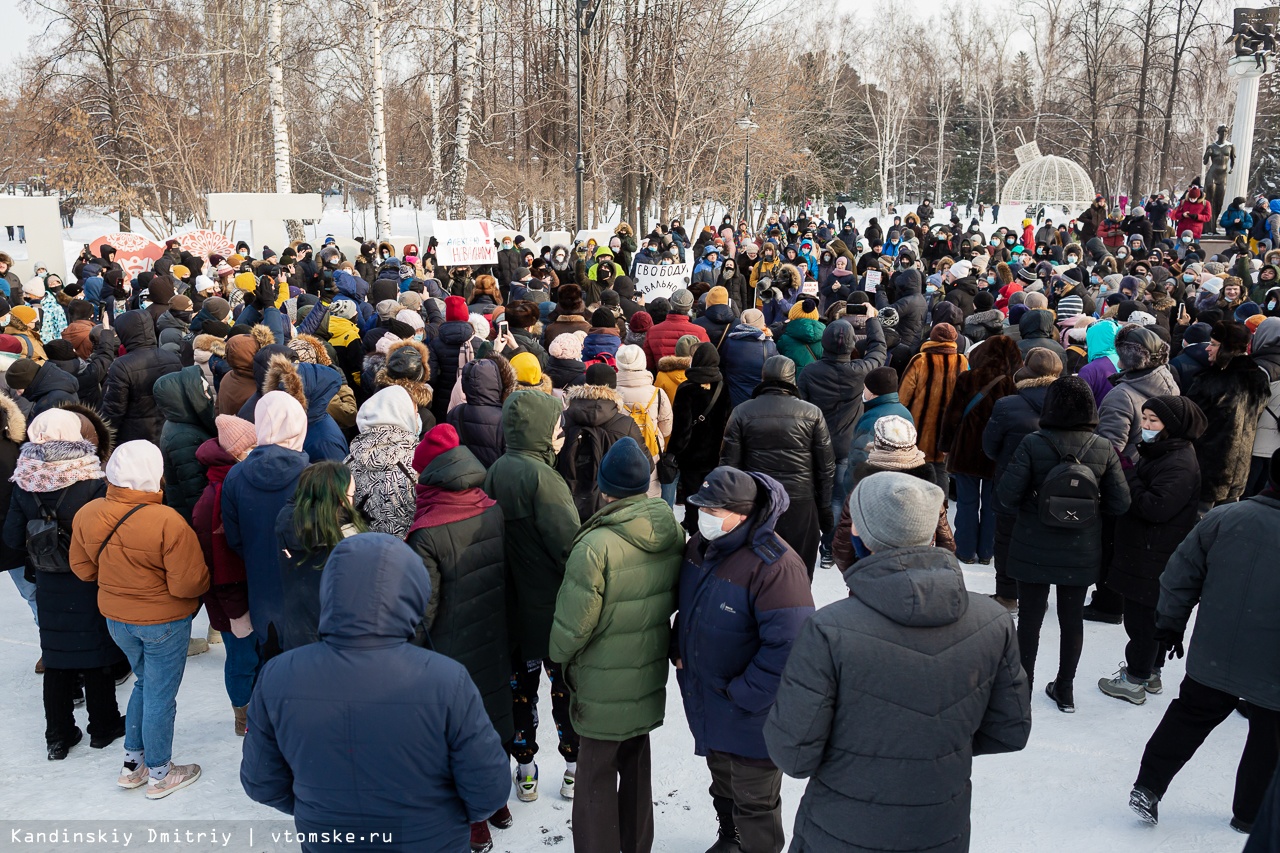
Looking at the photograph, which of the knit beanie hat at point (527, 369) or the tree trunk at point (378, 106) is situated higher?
the tree trunk at point (378, 106)

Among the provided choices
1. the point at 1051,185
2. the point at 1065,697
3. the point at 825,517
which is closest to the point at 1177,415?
the point at 1065,697

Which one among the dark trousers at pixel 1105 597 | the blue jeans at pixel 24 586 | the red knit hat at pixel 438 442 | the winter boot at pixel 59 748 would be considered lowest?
the winter boot at pixel 59 748

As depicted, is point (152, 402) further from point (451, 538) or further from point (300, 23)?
point (300, 23)

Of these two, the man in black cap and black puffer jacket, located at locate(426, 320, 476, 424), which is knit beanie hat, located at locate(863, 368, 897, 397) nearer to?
the man in black cap

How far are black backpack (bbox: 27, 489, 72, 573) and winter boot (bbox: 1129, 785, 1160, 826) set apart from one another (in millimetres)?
4635

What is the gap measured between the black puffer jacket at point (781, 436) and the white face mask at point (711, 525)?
223 centimetres

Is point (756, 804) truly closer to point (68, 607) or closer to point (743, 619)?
point (743, 619)

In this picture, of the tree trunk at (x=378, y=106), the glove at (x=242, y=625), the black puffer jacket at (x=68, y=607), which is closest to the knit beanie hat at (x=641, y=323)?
the glove at (x=242, y=625)

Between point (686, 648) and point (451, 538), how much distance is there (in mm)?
960

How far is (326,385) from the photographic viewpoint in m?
5.39

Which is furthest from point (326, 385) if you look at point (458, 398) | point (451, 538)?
point (451, 538)

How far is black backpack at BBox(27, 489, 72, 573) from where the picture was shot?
4.16 meters

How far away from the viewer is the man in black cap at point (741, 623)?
305 centimetres

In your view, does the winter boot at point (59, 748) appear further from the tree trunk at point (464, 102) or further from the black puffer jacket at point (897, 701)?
the tree trunk at point (464, 102)
